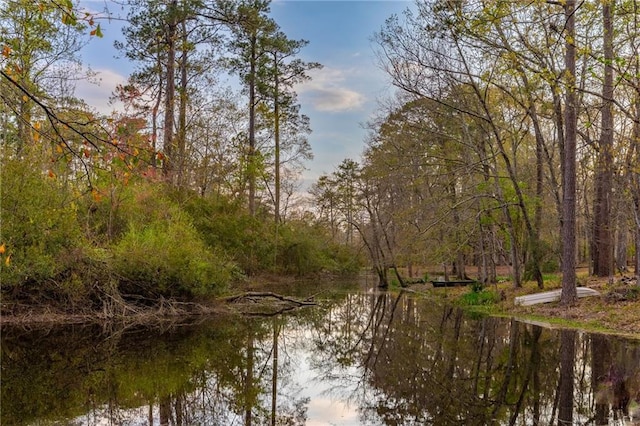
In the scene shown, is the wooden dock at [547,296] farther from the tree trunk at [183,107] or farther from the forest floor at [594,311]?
the tree trunk at [183,107]

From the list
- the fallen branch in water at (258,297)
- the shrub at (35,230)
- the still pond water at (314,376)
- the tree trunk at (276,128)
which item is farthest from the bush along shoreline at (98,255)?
the tree trunk at (276,128)

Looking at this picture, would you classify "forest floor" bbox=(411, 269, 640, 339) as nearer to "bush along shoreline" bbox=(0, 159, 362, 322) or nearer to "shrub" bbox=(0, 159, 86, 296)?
"bush along shoreline" bbox=(0, 159, 362, 322)

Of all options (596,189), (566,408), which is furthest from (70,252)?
(596,189)

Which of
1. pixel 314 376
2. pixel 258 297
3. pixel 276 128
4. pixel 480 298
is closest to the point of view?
pixel 314 376

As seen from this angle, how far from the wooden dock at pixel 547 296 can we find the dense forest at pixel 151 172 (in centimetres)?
881

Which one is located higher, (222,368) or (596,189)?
(596,189)

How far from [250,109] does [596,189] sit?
A: 1804 cm

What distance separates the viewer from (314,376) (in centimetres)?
→ 818

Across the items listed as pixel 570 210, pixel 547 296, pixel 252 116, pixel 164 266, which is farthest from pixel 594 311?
pixel 252 116

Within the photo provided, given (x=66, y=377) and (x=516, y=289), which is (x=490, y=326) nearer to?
(x=516, y=289)

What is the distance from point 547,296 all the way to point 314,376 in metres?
9.69

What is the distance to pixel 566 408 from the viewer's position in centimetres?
583

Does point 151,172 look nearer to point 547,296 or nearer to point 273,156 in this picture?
point 547,296

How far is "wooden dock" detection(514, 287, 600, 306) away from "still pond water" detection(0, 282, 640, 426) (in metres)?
3.38
